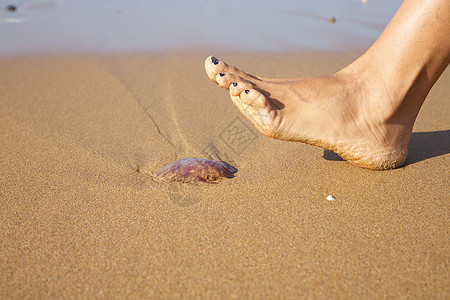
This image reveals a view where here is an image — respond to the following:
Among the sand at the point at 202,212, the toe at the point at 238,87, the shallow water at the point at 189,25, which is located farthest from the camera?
the shallow water at the point at 189,25

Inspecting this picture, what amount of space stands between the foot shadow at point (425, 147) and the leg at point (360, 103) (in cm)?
18

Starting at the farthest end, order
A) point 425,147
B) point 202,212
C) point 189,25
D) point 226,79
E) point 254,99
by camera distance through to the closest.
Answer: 1. point 189,25
2. point 425,147
3. point 226,79
4. point 254,99
5. point 202,212

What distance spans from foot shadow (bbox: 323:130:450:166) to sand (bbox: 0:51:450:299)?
11mm

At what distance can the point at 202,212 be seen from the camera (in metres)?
1.56

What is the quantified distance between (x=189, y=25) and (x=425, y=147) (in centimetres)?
391

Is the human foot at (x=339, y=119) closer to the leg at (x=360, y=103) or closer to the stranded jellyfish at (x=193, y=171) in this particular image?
the leg at (x=360, y=103)

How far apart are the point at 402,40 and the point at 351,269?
112 centimetres

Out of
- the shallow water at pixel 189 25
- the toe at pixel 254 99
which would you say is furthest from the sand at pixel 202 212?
the shallow water at pixel 189 25

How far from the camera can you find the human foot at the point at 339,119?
1.79m

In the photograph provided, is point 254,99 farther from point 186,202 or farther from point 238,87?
point 186,202

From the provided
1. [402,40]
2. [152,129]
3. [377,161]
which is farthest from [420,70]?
[152,129]

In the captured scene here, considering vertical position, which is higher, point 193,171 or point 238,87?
point 238,87

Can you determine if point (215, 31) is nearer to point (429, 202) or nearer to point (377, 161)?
point (377, 161)

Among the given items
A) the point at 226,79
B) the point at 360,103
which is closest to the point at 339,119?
the point at 360,103
